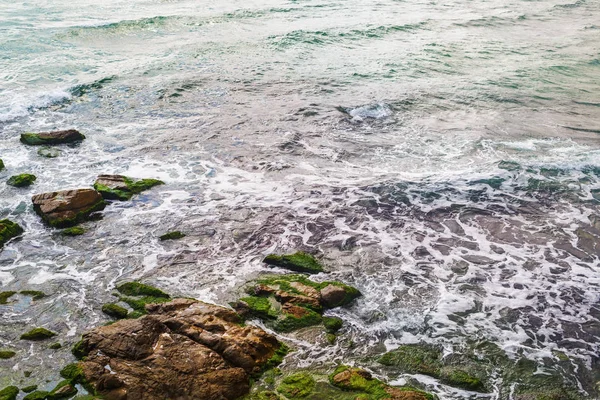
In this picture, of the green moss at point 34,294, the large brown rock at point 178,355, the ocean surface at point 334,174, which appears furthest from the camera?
the green moss at point 34,294

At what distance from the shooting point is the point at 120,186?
44.9 ft

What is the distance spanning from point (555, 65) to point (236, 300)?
21.0 m

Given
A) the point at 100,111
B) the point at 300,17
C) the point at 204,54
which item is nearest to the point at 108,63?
the point at 204,54

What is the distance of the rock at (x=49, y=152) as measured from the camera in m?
15.7

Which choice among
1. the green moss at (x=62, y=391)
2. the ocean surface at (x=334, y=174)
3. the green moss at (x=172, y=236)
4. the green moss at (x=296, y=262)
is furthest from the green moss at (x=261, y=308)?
the green moss at (x=62, y=391)

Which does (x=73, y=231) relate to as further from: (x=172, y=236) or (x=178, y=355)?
(x=178, y=355)

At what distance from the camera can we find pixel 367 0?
130 ft

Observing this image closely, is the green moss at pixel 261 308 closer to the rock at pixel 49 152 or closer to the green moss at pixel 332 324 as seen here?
the green moss at pixel 332 324

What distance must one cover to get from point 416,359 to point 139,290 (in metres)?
5.00

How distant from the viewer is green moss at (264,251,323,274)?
10742 millimetres

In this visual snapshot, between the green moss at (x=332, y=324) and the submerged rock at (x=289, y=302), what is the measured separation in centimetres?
2

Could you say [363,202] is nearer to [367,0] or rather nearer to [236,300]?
[236,300]

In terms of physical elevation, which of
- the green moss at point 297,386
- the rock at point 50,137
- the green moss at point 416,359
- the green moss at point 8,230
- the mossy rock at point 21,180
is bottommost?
the green moss at point 416,359

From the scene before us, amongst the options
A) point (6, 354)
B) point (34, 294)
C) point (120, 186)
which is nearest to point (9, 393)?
point (6, 354)
